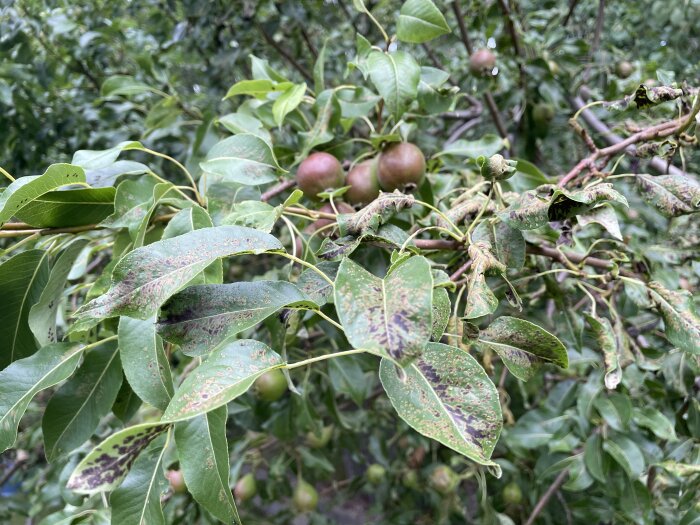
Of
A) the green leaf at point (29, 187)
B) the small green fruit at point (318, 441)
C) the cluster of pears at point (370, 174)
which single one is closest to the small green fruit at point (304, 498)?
the small green fruit at point (318, 441)

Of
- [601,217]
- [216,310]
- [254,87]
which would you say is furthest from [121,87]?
[601,217]

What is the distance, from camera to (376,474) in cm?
160

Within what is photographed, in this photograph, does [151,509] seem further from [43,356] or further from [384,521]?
[384,521]

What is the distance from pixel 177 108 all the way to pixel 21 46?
661mm

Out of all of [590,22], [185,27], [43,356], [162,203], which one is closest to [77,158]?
[162,203]

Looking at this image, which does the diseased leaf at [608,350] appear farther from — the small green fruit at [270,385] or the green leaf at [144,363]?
the small green fruit at [270,385]

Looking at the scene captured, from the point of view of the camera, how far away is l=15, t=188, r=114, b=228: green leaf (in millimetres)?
586

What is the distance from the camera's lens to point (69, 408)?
61 cm

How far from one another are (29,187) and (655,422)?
100cm

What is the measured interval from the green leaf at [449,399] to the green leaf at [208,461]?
0.17 m

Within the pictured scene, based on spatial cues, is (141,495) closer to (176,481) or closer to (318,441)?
(176,481)

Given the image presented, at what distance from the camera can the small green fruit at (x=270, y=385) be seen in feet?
3.46

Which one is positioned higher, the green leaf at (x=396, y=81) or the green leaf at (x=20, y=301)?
the green leaf at (x=396, y=81)

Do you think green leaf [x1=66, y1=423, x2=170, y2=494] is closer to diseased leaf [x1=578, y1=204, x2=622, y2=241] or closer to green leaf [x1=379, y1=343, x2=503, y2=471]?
green leaf [x1=379, y1=343, x2=503, y2=471]
